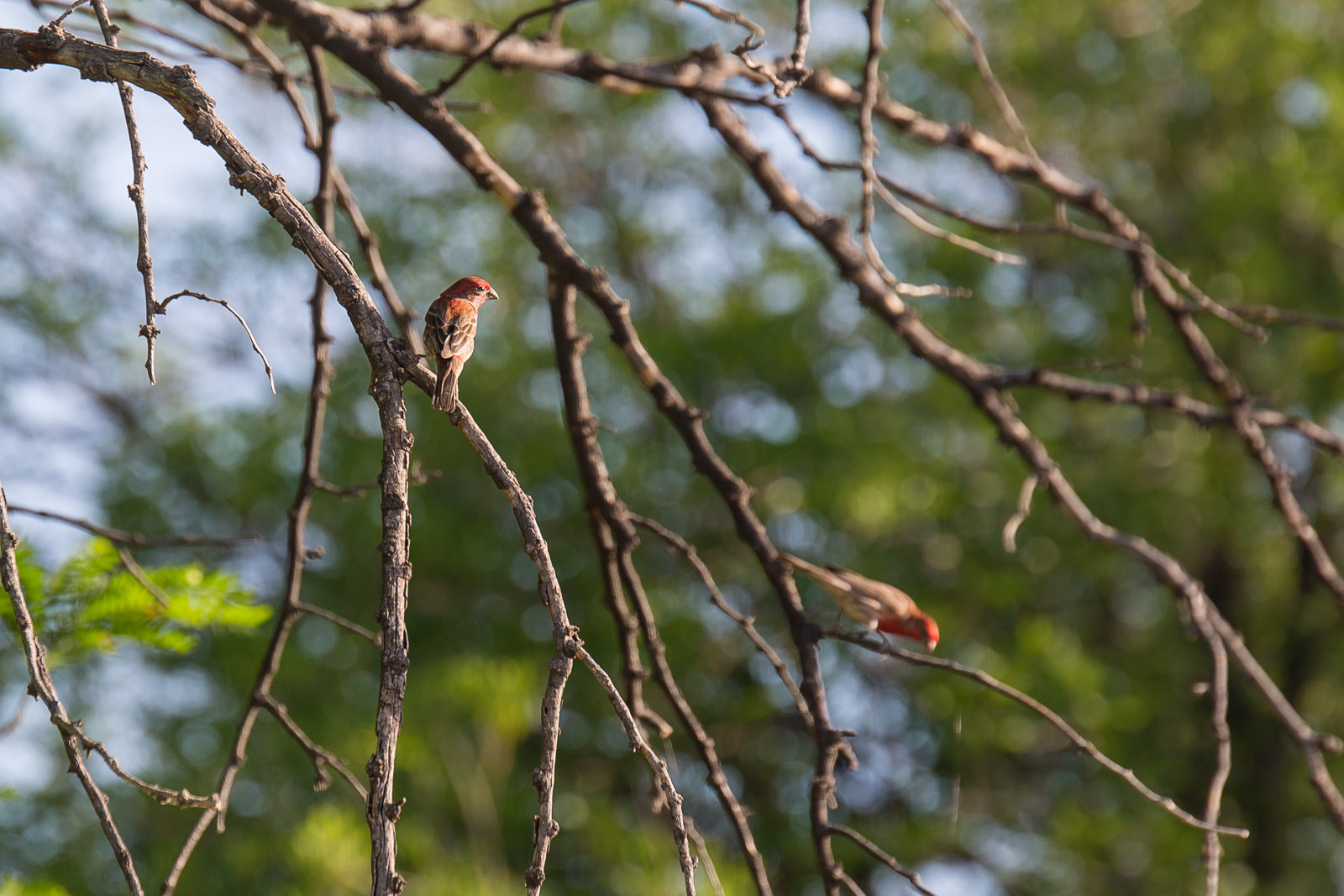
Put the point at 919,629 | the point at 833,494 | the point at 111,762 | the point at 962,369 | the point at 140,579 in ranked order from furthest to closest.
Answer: the point at 833,494
the point at 919,629
the point at 962,369
the point at 140,579
the point at 111,762

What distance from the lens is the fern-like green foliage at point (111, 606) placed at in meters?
1.87

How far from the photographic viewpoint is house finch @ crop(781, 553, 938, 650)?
2064mm

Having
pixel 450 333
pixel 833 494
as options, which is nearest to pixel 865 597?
pixel 450 333

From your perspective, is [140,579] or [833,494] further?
[833,494]

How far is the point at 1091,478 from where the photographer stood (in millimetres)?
7242

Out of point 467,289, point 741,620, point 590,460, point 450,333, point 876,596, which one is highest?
point 467,289

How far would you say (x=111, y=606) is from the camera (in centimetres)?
188

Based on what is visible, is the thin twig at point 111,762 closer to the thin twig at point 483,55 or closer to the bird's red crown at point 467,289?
the thin twig at point 483,55

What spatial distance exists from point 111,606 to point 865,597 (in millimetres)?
1250

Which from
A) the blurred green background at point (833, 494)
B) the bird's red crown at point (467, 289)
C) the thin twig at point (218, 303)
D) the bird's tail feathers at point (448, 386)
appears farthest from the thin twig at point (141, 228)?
the blurred green background at point (833, 494)

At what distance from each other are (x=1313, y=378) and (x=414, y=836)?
5.95 meters

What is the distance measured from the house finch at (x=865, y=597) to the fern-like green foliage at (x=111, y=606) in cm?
96

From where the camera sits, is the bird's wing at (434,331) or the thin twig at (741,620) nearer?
the thin twig at (741,620)

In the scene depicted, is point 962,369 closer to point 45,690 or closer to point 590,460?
point 590,460
